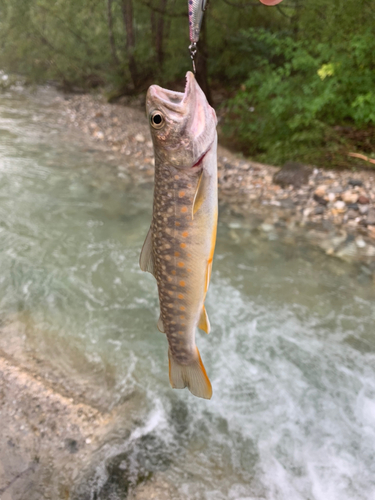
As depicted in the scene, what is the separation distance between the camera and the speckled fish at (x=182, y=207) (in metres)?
1.51

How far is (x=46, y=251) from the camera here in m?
4.89

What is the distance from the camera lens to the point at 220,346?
3.88 metres

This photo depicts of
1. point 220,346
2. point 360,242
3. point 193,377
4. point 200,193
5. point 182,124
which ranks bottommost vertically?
point 220,346

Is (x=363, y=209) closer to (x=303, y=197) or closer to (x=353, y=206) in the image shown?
(x=353, y=206)

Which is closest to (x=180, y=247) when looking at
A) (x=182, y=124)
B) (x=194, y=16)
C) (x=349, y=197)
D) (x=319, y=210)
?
(x=182, y=124)

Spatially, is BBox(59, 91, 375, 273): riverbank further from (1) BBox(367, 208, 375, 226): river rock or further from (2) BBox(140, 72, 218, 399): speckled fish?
(2) BBox(140, 72, 218, 399): speckled fish

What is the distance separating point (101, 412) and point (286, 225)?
3768 mm

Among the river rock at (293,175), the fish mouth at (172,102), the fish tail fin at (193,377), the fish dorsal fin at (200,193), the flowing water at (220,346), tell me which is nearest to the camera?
the fish mouth at (172,102)

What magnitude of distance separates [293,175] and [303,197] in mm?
508

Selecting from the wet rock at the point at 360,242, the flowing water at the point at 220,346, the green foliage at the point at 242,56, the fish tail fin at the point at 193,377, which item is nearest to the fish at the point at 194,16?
the fish tail fin at the point at 193,377

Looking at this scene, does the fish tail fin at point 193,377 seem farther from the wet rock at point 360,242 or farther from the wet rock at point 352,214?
the wet rock at point 352,214

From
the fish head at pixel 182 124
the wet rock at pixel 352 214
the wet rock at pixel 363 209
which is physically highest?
the fish head at pixel 182 124

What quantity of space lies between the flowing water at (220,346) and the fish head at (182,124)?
2.40 metres

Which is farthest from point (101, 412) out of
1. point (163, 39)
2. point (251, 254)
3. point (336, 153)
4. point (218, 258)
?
point (163, 39)
